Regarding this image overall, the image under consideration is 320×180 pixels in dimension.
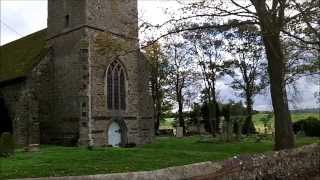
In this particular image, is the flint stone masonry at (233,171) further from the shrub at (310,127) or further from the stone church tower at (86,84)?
the shrub at (310,127)

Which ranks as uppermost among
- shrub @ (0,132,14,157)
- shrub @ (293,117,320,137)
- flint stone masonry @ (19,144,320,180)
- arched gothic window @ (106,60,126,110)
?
arched gothic window @ (106,60,126,110)

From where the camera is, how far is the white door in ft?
101

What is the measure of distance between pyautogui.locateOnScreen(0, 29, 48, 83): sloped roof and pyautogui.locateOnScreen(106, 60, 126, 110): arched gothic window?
5140mm

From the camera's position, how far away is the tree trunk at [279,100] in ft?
64.2

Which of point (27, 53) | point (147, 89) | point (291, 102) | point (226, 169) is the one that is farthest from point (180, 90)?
point (226, 169)

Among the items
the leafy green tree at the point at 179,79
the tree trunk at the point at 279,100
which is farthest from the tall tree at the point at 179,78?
the tree trunk at the point at 279,100

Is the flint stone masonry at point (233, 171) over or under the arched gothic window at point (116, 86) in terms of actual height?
under

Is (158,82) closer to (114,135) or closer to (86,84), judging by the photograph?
(114,135)

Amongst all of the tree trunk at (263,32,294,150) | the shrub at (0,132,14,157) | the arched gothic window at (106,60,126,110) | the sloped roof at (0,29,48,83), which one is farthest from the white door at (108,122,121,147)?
the tree trunk at (263,32,294,150)

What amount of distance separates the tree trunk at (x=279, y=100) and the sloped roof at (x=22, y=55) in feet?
58.5

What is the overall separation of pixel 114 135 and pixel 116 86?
349 cm

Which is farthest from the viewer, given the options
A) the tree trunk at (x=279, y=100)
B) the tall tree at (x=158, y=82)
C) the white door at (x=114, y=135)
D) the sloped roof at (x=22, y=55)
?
the tall tree at (x=158, y=82)

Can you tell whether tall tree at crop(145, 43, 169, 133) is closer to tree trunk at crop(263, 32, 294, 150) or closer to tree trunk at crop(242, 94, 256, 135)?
tree trunk at crop(242, 94, 256, 135)

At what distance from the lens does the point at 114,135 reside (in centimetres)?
3125
